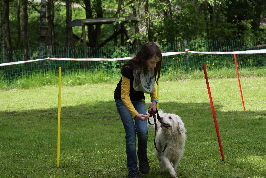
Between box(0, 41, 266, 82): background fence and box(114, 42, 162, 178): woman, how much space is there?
13.4 metres

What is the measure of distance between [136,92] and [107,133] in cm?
381

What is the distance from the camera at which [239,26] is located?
23.8 m

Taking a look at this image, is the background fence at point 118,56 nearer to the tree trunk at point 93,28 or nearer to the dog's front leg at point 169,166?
the tree trunk at point 93,28

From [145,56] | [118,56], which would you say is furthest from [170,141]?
[118,56]

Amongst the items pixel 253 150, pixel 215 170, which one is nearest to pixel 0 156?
pixel 215 170

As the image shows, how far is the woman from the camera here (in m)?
4.94

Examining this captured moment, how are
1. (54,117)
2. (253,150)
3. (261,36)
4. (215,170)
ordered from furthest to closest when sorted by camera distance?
(261,36) → (54,117) → (253,150) → (215,170)

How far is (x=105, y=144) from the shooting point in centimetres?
770

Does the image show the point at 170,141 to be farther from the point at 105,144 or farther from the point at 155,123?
the point at 105,144

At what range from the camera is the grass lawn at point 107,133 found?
589cm

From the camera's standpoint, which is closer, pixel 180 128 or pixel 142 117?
pixel 142 117

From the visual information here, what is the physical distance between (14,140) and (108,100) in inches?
227

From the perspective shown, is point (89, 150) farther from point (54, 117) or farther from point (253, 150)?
point (54, 117)

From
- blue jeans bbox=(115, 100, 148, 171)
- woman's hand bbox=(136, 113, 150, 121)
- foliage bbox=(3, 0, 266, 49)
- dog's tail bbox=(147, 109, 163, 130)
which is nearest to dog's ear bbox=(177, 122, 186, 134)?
dog's tail bbox=(147, 109, 163, 130)
